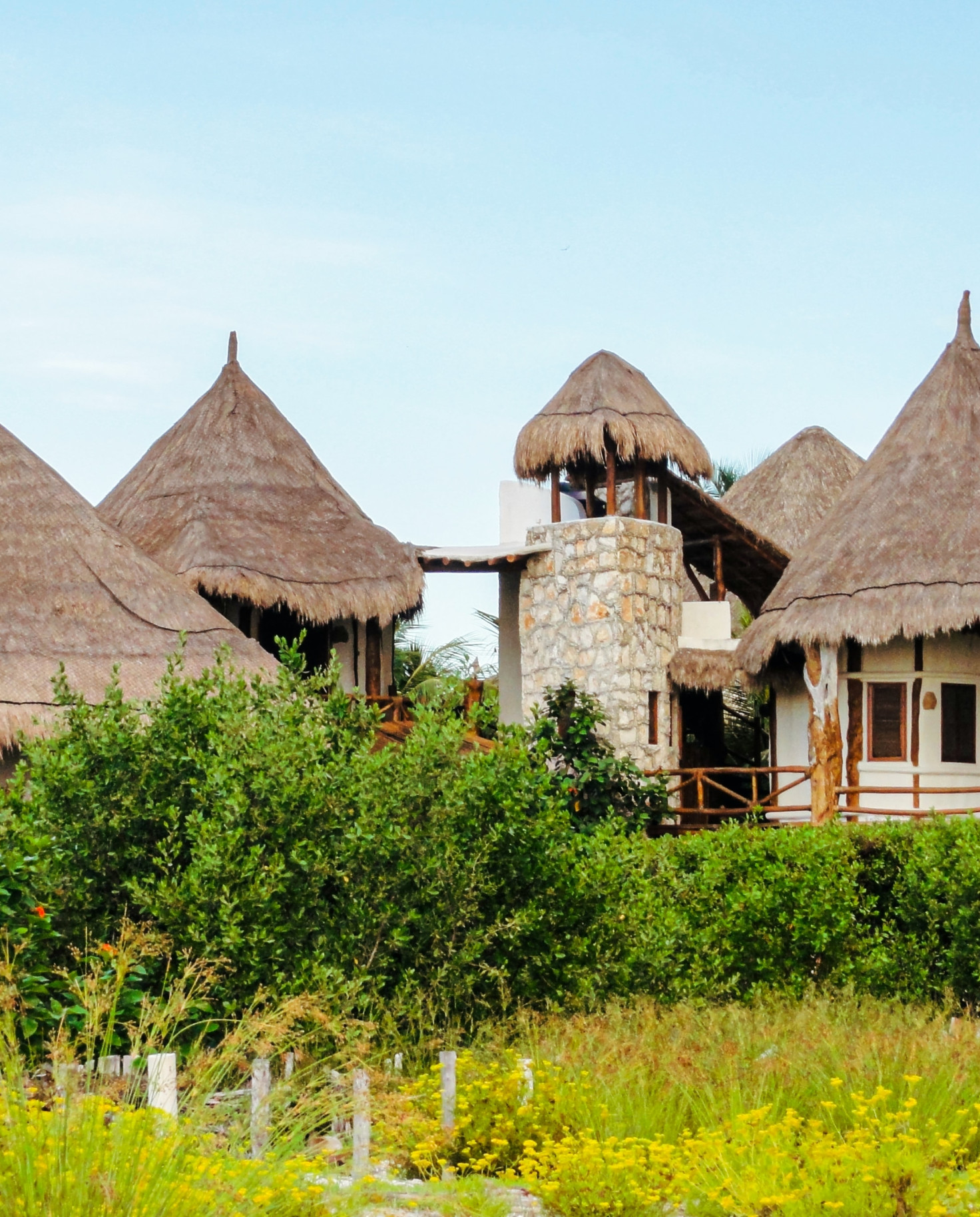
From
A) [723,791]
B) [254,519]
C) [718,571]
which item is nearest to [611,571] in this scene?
[718,571]

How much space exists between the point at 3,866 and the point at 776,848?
7274 mm

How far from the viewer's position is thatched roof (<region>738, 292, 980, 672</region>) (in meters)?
19.0

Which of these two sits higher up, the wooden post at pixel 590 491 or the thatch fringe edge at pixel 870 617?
the wooden post at pixel 590 491

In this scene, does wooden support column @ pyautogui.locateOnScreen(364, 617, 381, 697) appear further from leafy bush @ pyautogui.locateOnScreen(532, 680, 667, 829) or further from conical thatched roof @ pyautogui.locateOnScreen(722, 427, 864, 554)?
conical thatched roof @ pyautogui.locateOnScreen(722, 427, 864, 554)

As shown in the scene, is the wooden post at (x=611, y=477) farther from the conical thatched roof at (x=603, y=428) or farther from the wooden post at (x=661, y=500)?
the wooden post at (x=661, y=500)

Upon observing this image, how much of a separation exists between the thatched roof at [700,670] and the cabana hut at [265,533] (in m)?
3.86

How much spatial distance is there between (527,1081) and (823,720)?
12.7 m

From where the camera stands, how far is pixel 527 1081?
A: 7.98m

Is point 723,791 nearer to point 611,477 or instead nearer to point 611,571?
point 611,571

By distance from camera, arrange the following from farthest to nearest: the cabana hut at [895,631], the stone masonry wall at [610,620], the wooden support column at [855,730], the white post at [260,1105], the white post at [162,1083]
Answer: the stone masonry wall at [610,620]
the wooden support column at [855,730]
the cabana hut at [895,631]
the white post at [260,1105]
the white post at [162,1083]

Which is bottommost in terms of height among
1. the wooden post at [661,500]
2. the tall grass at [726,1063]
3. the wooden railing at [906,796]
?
the tall grass at [726,1063]

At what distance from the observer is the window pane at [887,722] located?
795 inches

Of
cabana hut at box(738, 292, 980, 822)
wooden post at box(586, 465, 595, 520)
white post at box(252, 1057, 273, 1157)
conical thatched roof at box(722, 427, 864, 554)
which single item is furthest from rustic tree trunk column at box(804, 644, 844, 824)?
white post at box(252, 1057, 273, 1157)

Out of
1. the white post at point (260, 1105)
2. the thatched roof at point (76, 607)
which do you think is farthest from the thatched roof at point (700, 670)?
the white post at point (260, 1105)
